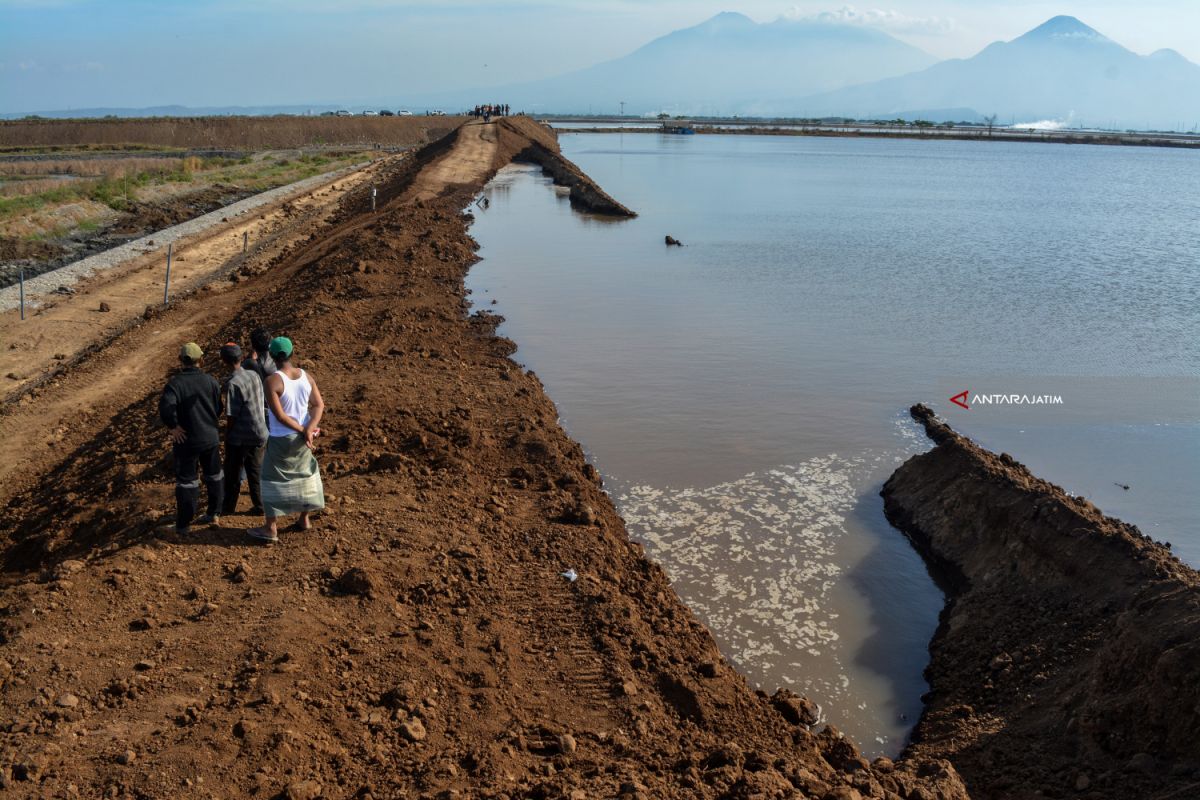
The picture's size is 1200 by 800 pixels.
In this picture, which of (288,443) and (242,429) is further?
(242,429)

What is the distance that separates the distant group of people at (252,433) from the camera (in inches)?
288

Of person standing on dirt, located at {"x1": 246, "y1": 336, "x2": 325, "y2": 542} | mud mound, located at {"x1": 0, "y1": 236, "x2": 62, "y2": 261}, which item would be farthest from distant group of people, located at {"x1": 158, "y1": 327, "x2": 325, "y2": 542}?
mud mound, located at {"x1": 0, "y1": 236, "x2": 62, "y2": 261}

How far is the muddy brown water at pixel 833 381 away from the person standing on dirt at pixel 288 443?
3933mm

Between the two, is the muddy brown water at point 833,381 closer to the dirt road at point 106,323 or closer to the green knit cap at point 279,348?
the green knit cap at point 279,348

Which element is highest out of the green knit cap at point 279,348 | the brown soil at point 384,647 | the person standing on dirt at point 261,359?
the green knit cap at point 279,348

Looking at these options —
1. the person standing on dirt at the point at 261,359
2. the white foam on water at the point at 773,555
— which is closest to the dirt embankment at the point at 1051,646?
the white foam on water at the point at 773,555

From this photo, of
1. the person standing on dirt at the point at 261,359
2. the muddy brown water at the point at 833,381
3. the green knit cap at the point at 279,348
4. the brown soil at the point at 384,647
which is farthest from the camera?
the muddy brown water at the point at 833,381

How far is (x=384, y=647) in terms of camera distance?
6.37 meters

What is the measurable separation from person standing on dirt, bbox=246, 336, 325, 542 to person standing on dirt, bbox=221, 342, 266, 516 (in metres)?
0.18

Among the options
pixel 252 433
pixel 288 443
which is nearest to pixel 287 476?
pixel 288 443

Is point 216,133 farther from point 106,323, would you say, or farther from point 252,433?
point 252,433

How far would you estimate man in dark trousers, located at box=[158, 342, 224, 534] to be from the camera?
24.6 feet

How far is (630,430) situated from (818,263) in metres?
16.5

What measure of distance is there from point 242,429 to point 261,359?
0.75 meters
